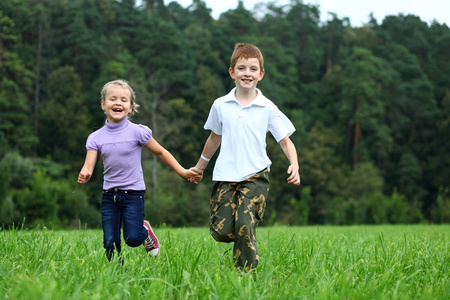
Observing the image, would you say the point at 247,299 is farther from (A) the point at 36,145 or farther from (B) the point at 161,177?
(A) the point at 36,145

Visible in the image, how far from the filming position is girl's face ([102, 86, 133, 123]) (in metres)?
4.46

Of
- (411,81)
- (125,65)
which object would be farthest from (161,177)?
(411,81)

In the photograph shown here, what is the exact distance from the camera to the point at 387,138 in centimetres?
5850

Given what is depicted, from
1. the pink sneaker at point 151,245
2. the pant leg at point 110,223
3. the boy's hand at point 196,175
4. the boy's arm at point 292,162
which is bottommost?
the pink sneaker at point 151,245

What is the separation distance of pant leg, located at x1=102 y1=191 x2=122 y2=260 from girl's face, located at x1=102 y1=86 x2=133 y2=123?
64 cm

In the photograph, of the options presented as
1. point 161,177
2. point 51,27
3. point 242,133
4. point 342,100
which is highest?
point 51,27

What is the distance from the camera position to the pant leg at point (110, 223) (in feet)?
14.2

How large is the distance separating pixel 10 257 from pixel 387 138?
57.9m

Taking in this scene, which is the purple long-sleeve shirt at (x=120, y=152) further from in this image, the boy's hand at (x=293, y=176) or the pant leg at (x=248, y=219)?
the boy's hand at (x=293, y=176)

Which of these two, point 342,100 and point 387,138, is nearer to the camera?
point 387,138

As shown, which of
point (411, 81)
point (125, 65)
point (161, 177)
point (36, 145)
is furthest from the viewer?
point (411, 81)

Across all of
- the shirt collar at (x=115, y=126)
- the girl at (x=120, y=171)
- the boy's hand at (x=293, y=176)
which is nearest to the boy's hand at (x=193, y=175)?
the girl at (x=120, y=171)

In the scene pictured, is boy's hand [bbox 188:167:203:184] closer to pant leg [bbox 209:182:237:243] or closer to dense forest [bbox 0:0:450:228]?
pant leg [bbox 209:182:237:243]

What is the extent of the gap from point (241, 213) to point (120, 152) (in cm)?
113
